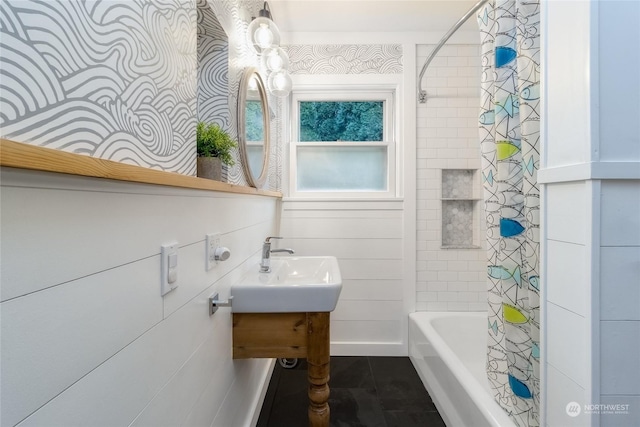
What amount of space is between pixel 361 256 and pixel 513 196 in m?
1.16

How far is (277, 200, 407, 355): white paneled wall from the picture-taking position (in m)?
2.03

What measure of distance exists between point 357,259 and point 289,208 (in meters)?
0.63

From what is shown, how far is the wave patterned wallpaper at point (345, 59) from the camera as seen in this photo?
2.02 m

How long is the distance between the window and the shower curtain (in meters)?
0.97

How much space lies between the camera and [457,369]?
4.29 ft

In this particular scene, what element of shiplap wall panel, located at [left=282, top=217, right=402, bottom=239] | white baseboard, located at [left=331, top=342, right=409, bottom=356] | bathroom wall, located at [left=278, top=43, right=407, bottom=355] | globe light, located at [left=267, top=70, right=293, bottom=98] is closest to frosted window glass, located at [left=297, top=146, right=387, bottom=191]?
bathroom wall, located at [left=278, top=43, right=407, bottom=355]

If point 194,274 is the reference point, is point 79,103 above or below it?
above

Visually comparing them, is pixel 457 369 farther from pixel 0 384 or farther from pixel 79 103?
pixel 79 103

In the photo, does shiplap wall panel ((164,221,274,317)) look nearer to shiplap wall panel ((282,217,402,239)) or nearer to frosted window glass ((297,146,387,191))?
shiplap wall panel ((282,217,402,239))

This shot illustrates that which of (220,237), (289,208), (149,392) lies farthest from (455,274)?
(149,392)

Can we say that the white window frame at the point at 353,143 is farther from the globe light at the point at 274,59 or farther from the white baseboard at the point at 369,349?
the white baseboard at the point at 369,349

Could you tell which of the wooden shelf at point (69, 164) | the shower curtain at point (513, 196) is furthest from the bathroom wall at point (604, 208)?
the wooden shelf at point (69, 164)

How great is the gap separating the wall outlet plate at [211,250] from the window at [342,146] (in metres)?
1.27

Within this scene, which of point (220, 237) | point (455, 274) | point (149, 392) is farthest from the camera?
point (455, 274)
